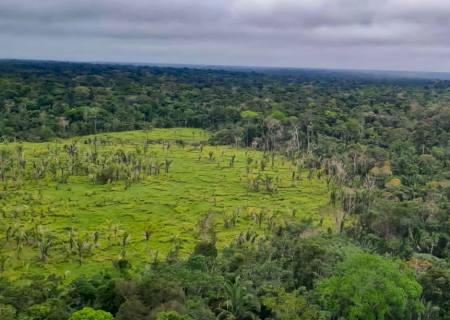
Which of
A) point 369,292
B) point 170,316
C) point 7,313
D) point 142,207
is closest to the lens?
point 170,316

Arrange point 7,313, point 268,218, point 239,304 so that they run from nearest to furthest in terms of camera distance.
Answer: point 7,313 < point 239,304 < point 268,218

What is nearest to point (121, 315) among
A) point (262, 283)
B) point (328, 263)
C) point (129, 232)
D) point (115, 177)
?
point (262, 283)

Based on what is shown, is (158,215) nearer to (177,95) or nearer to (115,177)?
(115,177)

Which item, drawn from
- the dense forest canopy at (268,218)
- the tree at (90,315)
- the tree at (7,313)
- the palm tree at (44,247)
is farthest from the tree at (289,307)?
the palm tree at (44,247)

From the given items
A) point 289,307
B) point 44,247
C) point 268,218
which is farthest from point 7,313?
point 268,218

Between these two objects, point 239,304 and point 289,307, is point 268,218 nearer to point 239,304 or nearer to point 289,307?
point 239,304

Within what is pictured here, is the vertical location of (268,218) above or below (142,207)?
above
